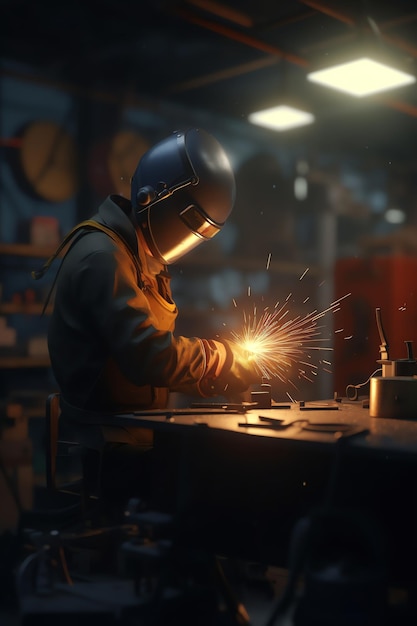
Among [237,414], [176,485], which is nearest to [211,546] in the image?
[176,485]

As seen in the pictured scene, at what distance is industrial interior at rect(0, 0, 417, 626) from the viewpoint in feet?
6.56

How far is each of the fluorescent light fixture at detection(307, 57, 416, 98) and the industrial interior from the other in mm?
24

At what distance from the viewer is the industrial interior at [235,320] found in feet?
6.56

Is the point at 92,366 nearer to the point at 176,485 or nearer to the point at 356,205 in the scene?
the point at 176,485

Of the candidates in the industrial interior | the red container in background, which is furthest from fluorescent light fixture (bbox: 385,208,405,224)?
the red container in background

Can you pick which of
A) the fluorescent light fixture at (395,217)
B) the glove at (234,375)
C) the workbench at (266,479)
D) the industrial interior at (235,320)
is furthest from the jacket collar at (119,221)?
the fluorescent light fixture at (395,217)

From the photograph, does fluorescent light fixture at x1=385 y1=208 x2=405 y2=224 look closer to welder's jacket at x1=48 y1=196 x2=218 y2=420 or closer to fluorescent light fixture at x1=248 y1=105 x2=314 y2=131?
fluorescent light fixture at x1=248 y1=105 x2=314 y2=131

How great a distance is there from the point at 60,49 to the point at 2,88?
0.54 meters

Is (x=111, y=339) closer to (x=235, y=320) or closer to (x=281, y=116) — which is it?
(x=281, y=116)

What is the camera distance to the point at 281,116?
221 inches

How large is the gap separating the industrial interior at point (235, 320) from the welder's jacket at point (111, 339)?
0.12 m

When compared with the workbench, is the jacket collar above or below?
above

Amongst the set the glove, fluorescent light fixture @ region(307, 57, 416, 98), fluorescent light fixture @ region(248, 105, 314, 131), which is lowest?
the glove

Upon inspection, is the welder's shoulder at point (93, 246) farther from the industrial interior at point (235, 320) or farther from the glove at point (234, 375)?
the glove at point (234, 375)
